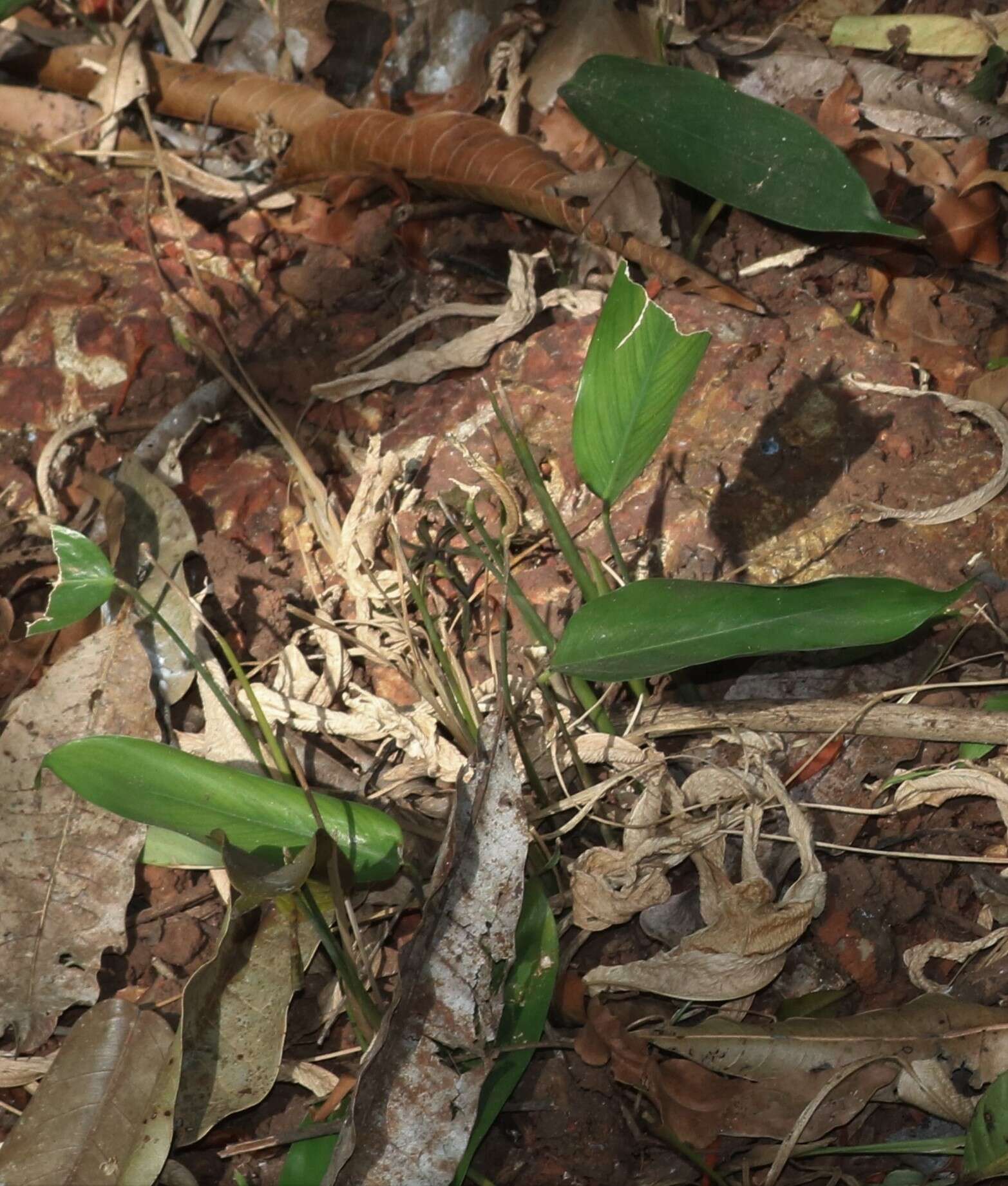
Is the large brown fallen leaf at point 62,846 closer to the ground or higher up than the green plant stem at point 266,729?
closer to the ground

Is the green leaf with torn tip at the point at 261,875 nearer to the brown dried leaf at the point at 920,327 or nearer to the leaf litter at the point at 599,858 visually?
the leaf litter at the point at 599,858

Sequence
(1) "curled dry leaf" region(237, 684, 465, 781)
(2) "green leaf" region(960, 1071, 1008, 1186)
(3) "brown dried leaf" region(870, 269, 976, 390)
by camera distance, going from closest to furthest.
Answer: (2) "green leaf" region(960, 1071, 1008, 1186)
(1) "curled dry leaf" region(237, 684, 465, 781)
(3) "brown dried leaf" region(870, 269, 976, 390)

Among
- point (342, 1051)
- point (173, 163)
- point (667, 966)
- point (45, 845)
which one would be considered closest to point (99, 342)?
point (173, 163)

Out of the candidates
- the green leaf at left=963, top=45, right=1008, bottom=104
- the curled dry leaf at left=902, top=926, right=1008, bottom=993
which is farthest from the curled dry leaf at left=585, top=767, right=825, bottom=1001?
the green leaf at left=963, top=45, right=1008, bottom=104

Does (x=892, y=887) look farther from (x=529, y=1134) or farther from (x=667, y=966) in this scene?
(x=529, y=1134)

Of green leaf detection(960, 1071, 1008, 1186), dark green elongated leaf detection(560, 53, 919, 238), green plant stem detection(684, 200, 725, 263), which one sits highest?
dark green elongated leaf detection(560, 53, 919, 238)

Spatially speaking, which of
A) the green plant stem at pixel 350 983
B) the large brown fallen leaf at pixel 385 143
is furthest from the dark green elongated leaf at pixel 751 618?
the large brown fallen leaf at pixel 385 143

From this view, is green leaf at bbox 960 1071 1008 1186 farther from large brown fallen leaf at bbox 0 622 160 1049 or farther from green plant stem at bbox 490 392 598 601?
large brown fallen leaf at bbox 0 622 160 1049
